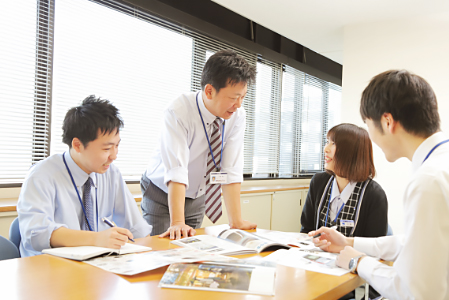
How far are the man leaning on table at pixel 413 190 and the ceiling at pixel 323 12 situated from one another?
319 centimetres

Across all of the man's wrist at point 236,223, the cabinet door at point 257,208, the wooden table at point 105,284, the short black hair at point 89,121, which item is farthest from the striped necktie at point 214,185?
the cabinet door at point 257,208

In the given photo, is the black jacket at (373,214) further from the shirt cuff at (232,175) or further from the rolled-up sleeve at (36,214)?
the rolled-up sleeve at (36,214)

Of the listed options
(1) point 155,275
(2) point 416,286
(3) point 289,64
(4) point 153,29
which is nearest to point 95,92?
(4) point 153,29

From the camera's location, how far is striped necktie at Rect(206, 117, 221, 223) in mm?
2078

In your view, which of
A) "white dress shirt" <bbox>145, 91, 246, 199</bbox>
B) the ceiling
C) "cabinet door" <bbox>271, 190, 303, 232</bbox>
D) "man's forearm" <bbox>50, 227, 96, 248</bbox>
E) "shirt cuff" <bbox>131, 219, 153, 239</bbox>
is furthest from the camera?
"cabinet door" <bbox>271, 190, 303, 232</bbox>

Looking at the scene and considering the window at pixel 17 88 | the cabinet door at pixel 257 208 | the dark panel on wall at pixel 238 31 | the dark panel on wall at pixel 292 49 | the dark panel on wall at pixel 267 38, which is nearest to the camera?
the window at pixel 17 88

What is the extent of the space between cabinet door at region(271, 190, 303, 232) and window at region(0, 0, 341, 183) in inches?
22.1

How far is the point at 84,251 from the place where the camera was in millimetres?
1276

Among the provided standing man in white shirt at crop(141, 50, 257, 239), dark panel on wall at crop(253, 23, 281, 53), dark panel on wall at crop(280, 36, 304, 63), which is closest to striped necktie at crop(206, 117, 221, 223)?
standing man in white shirt at crop(141, 50, 257, 239)

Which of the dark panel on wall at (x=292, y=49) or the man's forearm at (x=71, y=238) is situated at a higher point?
the dark panel on wall at (x=292, y=49)

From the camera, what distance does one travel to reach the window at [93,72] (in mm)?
2707

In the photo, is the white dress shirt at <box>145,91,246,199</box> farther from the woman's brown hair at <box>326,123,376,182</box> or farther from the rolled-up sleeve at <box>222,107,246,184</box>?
the woman's brown hair at <box>326,123,376,182</box>

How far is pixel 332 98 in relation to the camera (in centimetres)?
695

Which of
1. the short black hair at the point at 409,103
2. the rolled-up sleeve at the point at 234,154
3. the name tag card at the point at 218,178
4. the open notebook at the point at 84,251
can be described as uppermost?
the short black hair at the point at 409,103
